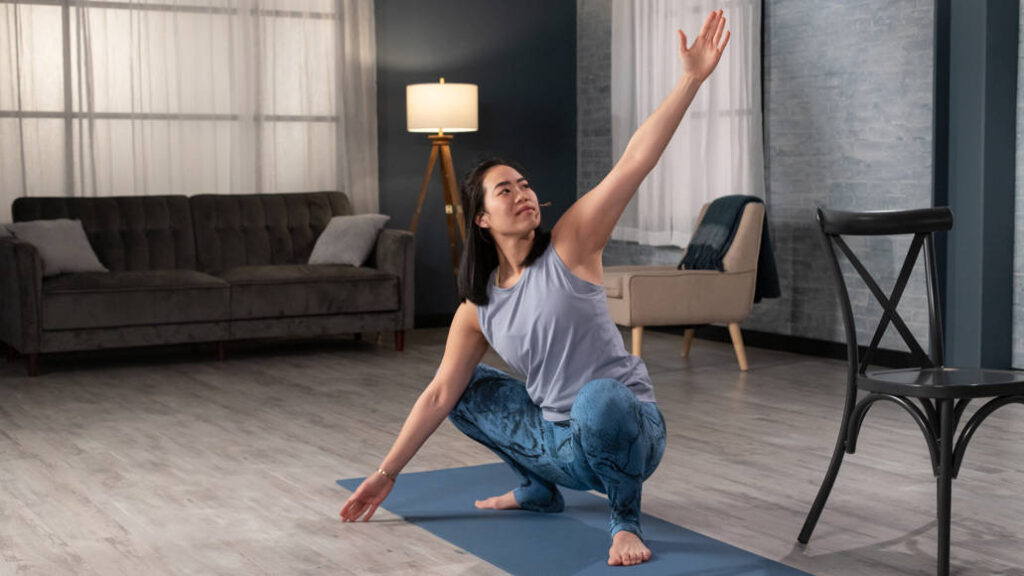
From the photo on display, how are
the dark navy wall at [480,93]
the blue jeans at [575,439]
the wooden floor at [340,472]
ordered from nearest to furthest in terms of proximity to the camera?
the blue jeans at [575,439], the wooden floor at [340,472], the dark navy wall at [480,93]

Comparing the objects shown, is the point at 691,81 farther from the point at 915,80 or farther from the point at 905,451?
the point at 915,80

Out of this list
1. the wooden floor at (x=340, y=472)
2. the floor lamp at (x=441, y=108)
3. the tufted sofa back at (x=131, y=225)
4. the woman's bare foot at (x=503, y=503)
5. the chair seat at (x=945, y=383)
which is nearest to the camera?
the chair seat at (x=945, y=383)

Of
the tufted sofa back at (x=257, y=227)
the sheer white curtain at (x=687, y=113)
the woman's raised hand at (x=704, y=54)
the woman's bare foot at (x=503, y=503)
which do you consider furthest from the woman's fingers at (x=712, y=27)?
the tufted sofa back at (x=257, y=227)

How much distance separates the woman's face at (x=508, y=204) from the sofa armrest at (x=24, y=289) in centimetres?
349

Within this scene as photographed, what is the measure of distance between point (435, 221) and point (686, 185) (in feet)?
5.38

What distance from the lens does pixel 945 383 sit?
248 cm

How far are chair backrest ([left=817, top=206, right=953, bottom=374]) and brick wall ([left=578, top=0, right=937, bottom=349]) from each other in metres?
2.64

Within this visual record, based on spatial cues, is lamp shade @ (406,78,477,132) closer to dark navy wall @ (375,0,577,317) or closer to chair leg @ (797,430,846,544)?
dark navy wall @ (375,0,577,317)

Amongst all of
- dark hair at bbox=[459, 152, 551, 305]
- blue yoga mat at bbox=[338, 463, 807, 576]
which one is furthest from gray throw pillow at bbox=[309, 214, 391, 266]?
dark hair at bbox=[459, 152, 551, 305]

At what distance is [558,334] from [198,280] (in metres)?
3.70

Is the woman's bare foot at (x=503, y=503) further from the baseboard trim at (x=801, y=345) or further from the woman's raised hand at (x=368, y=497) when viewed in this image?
the baseboard trim at (x=801, y=345)

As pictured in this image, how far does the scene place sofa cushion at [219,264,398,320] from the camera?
6043 mm

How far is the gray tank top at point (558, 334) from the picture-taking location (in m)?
2.66

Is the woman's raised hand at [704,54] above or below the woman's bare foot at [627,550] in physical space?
above
